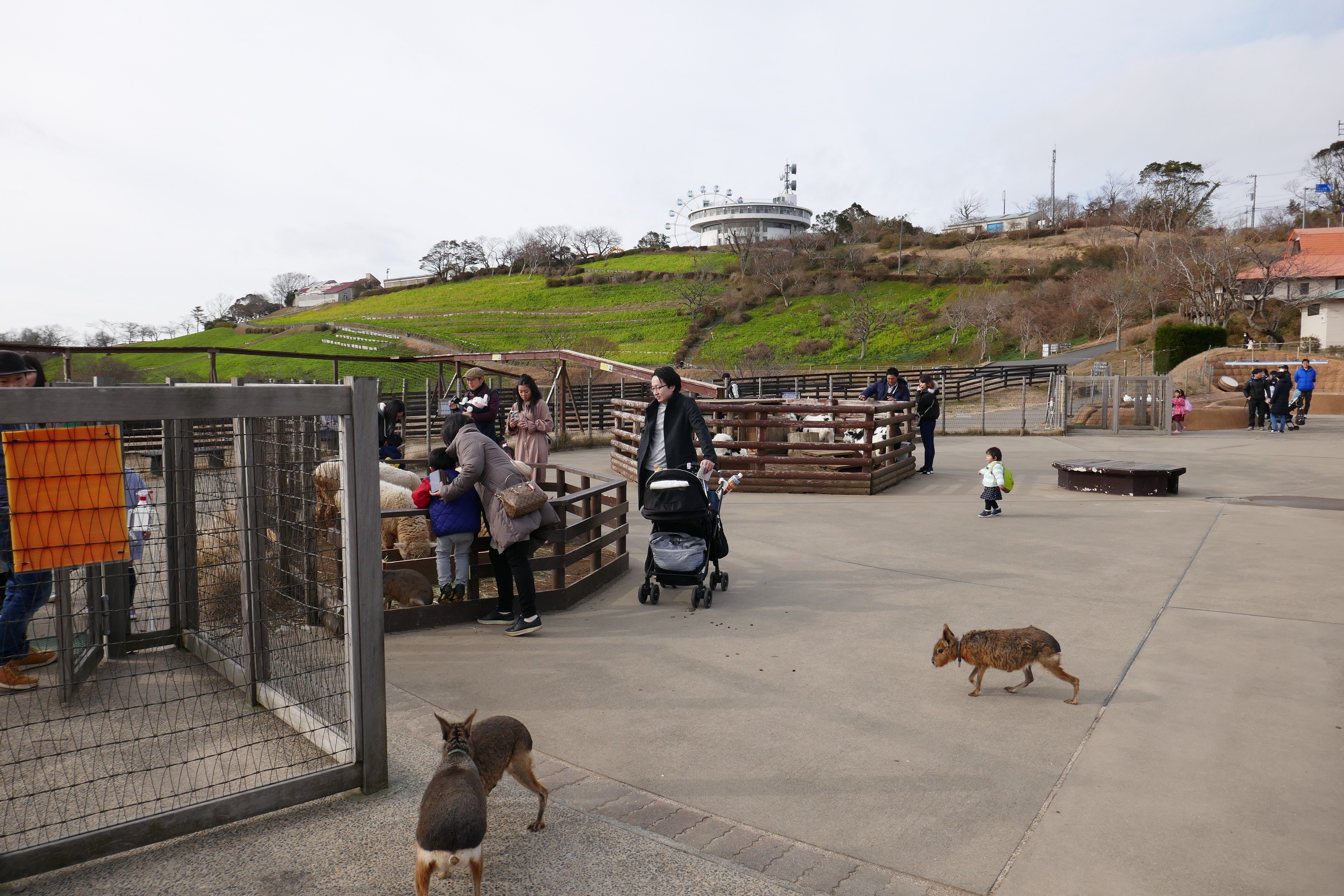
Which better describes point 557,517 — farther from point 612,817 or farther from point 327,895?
point 327,895

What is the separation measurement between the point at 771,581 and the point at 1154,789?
414 centimetres

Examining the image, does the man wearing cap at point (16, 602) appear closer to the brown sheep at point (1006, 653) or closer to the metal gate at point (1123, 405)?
the brown sheep at point (1006, 653)

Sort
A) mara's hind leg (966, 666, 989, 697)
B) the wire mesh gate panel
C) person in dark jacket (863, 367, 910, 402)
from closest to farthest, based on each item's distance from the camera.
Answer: the wire mesh gate panel → mara's hind leg (966, 666, 989, 697) → person in dark jacket (863, 367, 910, 402)

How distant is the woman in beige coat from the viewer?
1032 centimetres

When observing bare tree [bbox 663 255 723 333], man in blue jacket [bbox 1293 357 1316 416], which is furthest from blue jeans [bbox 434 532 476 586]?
bare tree [bbox 663 255 723 333]

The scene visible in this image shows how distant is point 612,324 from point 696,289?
10809 mm

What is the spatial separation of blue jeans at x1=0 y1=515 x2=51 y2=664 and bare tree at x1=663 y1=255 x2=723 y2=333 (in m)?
65.6

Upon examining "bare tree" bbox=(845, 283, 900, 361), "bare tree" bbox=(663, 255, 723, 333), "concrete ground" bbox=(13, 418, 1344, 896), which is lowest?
"concrete ground" bbox=(13, 418, 1344, 896)

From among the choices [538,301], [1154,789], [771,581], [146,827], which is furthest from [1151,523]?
[538,301]

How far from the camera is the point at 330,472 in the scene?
22.5 ft

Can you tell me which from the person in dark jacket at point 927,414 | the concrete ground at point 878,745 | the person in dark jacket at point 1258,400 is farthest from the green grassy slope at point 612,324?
the concrete ground at point 878,745

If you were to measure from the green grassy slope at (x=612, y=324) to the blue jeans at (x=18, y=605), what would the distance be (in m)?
40.6

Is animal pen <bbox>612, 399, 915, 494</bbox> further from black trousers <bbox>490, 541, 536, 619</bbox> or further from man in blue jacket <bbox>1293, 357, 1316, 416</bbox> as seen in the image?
man in blue jacket <bbox>1293, 357, 1316, 416</bbox>

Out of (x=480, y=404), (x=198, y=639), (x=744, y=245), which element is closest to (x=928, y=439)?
(x=480, y=404)
